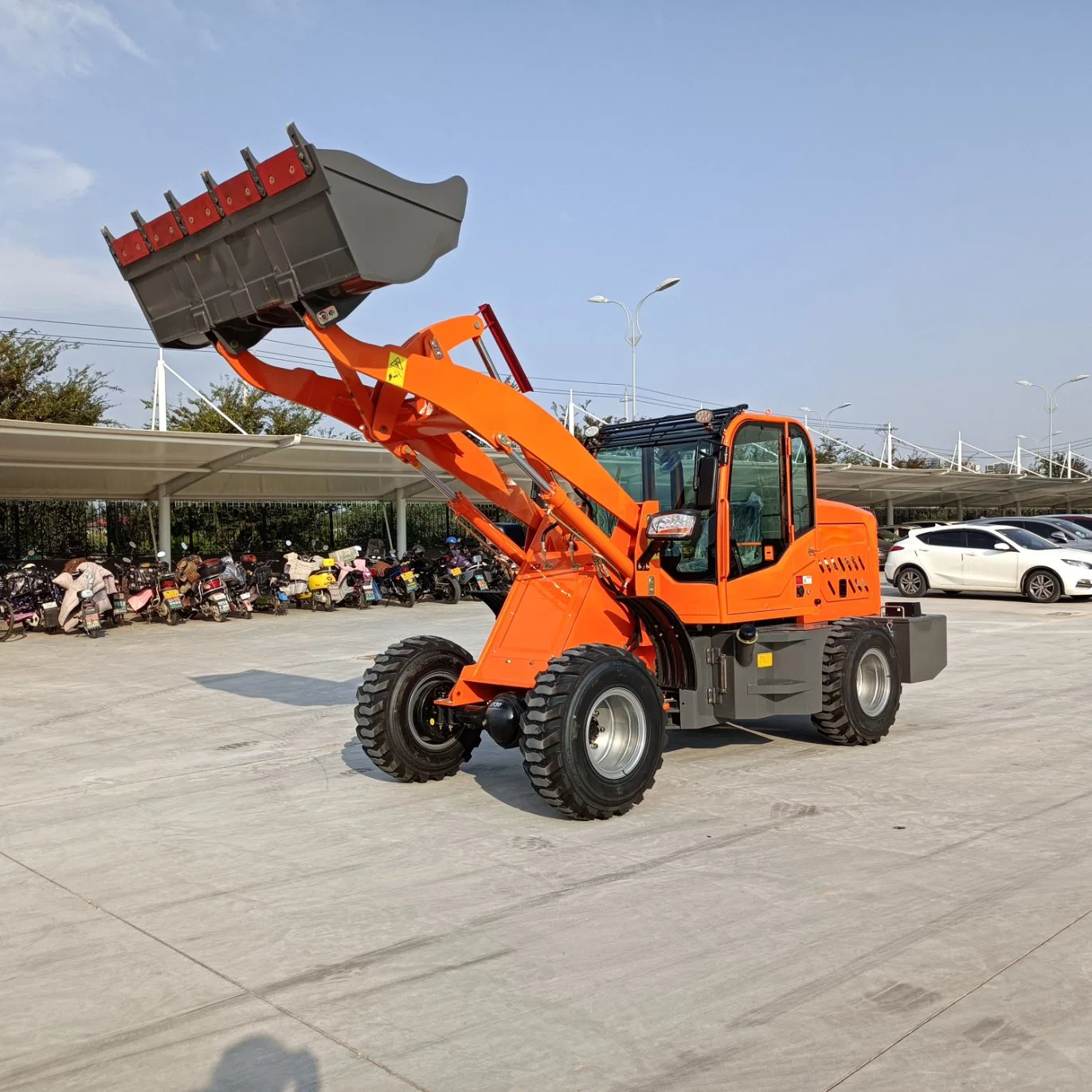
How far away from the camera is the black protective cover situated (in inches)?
205

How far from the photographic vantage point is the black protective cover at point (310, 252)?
205 inches

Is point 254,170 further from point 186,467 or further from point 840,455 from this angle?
point 840,455

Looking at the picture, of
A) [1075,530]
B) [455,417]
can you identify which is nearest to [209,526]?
[1075,530]

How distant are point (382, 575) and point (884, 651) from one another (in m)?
15.1

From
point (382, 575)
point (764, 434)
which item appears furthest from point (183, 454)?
point (764, 434)

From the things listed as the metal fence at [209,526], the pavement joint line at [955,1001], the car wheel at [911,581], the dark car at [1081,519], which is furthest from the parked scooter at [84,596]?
the dark car at [1081,519]

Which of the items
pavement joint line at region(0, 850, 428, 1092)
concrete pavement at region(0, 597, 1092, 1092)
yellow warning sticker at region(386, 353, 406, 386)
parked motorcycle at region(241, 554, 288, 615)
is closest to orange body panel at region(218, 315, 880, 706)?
yellow warning sticker at region(386, 353, 406, 386)

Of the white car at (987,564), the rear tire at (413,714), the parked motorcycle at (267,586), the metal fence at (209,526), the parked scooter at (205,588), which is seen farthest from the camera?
the metal fence at (209,526)

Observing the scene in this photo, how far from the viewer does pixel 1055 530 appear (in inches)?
910

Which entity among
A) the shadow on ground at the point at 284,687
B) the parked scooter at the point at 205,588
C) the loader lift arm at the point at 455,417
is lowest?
the shadow on ground at the point at 284,687

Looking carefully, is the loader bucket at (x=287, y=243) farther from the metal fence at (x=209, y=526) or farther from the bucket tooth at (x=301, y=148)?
the metal fence at (x=209, y=526)

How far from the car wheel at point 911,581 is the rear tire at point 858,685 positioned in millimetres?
13730

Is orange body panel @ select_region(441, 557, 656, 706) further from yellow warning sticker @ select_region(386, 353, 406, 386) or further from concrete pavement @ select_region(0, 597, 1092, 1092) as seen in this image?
yellow warning sticker @ select_region(386, 353, 406, 386)

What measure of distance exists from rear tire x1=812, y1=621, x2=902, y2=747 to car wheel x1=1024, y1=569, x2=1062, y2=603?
508 inches
